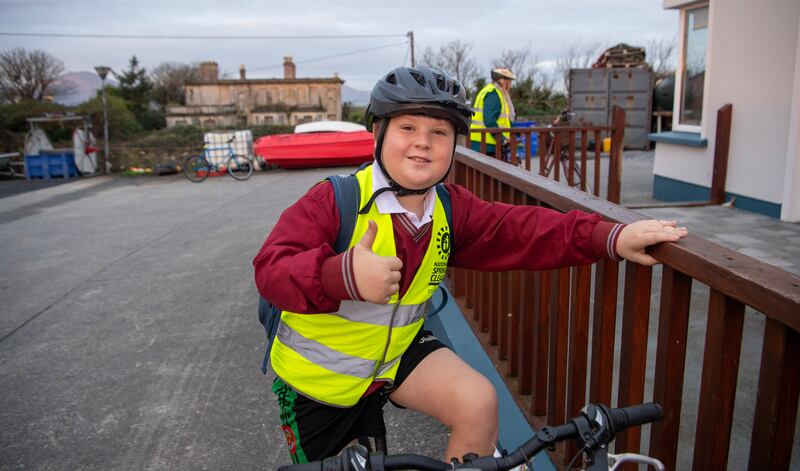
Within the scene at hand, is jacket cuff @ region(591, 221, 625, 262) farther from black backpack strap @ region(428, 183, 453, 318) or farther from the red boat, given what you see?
the red boat

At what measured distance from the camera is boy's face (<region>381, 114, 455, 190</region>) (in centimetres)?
187

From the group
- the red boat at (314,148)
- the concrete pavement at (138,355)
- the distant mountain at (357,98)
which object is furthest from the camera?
the distant mountain at (357,98)

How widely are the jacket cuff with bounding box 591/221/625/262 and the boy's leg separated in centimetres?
49

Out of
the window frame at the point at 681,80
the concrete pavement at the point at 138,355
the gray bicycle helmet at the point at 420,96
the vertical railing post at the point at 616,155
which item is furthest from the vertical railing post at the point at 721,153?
the gray bicycle helmet at the point at 420,96

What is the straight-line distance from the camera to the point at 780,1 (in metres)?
7.24

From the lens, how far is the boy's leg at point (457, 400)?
174 cm

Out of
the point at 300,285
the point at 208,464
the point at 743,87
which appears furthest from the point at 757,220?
the point at 300,285

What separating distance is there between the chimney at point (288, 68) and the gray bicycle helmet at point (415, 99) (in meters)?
37.9

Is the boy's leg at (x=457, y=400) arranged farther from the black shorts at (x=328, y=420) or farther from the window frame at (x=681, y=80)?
the window frame at (x=681, y=80)

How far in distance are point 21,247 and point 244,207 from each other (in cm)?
373

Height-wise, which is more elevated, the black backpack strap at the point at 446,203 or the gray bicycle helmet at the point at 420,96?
the gray bicycle helmet at the point at 420,96

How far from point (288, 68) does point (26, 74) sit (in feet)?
45.5

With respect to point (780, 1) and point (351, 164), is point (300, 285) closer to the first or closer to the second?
point (780, 1)

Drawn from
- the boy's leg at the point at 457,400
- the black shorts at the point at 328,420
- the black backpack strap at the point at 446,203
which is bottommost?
the black shorts at the point at 328,420
